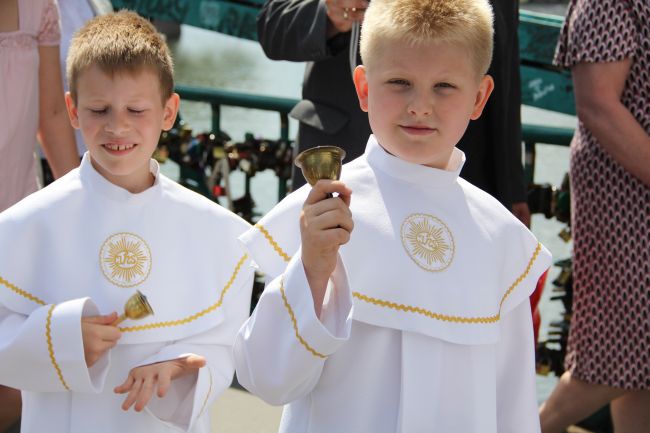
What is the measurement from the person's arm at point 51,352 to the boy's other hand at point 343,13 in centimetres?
118

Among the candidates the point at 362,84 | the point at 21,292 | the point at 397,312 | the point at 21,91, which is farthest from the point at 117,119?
the point at 21,91

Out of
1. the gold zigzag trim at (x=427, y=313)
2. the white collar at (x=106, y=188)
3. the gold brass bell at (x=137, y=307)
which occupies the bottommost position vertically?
the gold brass bell at (x=137, y=307)

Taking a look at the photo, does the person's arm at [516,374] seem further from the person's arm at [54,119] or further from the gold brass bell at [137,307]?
the person's arm at [54,119]

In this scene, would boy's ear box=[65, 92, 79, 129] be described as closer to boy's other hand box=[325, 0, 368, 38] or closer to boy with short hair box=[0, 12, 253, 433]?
boy with short hair box=[0, 12, 253, 433]

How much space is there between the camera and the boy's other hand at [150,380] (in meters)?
2.46

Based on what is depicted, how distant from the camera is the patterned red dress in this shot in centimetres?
353

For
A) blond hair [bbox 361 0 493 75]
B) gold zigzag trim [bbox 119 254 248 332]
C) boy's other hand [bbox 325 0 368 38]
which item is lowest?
gold zigzag trim [bbox 119 254 248 332]

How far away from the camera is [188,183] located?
17.0 feet

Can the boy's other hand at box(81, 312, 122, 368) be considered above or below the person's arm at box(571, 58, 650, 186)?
below

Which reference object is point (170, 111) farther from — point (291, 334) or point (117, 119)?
point (291, 334)

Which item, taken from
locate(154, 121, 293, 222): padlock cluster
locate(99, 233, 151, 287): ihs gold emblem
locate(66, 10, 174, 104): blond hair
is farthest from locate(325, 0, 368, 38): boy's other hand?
locate(154, 121, 293, 222): padlock cluster

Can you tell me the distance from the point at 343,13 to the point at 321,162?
A: 1235 millimetres

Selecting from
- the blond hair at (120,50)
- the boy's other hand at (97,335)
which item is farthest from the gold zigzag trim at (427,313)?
the blond hair at (120,50)

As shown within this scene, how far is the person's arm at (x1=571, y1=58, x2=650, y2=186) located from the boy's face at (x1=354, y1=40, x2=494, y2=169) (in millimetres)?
1249
